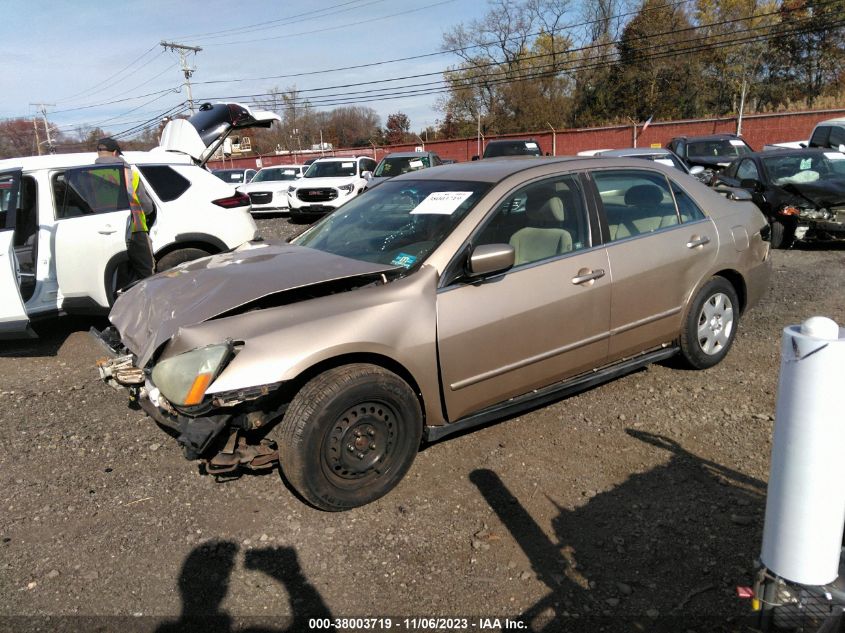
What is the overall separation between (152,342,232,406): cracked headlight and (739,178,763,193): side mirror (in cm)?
969

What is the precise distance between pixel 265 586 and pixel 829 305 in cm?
633

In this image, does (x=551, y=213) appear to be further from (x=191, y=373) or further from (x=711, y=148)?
(x=711, y=148)

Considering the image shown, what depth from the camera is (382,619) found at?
8.00ft

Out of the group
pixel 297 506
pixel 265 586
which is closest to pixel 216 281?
pixel 297 506

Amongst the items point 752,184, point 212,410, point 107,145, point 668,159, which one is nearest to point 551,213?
point 212,410

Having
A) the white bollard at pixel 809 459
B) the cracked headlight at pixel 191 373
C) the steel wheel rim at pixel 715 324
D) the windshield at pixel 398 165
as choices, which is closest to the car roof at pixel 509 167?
the steel wheel rim at pixel 715 324

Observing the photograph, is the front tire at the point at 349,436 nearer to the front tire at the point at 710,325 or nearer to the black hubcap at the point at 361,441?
the black hubcap at the point at 361,441

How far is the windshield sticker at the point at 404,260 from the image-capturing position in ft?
11.2

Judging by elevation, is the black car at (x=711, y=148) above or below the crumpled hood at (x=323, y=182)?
above

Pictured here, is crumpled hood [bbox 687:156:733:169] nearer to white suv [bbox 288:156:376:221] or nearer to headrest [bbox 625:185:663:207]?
white suv [bbox 288:156:376:221]

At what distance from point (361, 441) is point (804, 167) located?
976 centimetres

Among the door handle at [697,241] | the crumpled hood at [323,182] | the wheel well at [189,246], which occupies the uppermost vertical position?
the crumpled hood at [323,182]

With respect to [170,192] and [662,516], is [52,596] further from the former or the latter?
[170,192]

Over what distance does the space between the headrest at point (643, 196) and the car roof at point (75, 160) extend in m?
4.99
